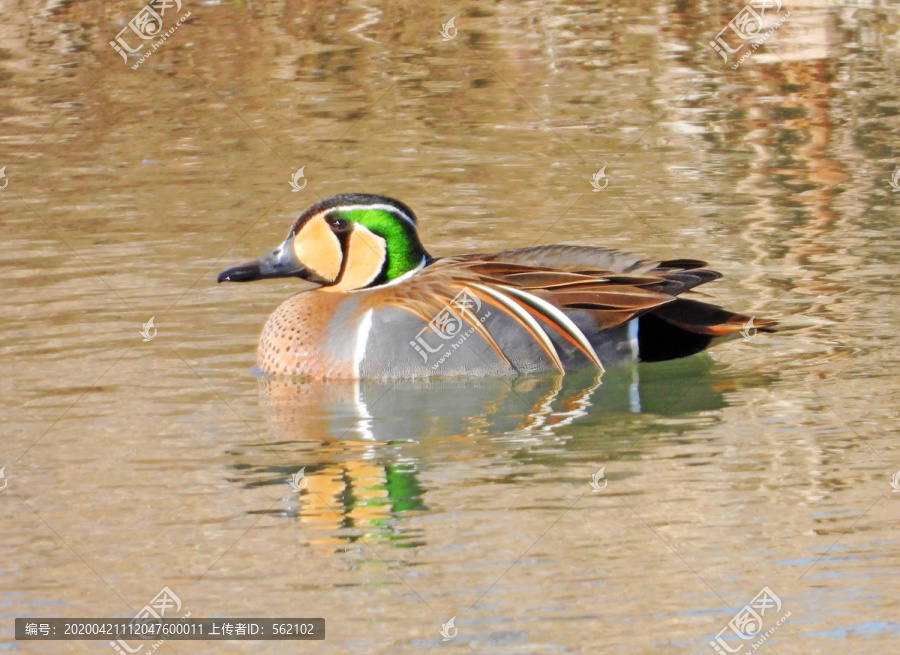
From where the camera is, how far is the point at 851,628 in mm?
5105

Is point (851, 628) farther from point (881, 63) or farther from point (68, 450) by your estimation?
point (881, 63)

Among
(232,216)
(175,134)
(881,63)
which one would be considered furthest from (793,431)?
(881,63)

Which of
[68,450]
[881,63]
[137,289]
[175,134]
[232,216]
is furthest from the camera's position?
[881,63]

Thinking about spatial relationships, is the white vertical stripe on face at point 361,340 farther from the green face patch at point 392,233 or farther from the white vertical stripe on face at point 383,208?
the white vertical stripe on face at point 383,208

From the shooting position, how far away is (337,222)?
860 centimetres

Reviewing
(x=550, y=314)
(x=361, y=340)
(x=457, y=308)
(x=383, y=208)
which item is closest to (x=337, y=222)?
(x=383, y=208)

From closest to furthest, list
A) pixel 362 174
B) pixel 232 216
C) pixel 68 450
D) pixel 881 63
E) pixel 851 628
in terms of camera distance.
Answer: pixel 851 628 → pixel 68 450 → pixel 232 216 → pixel 362 174 → pixel 881 63

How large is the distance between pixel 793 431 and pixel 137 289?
Result: 181 inches

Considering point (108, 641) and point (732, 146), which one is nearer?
point (108, 641)

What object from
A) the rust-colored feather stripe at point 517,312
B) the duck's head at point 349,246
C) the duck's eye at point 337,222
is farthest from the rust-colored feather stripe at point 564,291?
the duck's eye at point 337,222

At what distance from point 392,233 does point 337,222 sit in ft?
1.07

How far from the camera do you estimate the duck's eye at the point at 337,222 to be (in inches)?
338

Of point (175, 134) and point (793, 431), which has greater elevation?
point (175, 134)

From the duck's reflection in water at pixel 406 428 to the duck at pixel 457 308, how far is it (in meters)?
0.13
